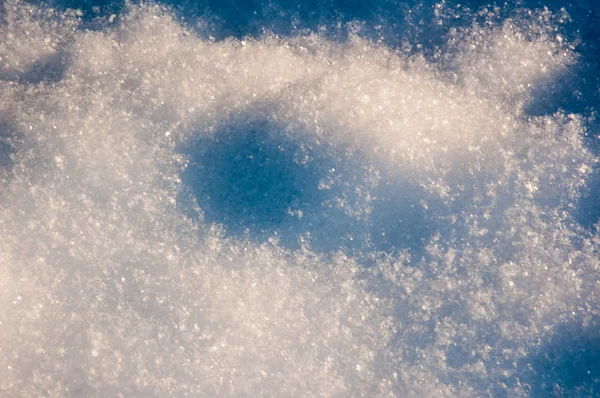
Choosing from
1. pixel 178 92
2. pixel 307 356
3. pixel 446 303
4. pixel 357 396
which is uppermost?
pixel 178 92

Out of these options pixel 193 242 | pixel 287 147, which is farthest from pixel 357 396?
pixel 287 147

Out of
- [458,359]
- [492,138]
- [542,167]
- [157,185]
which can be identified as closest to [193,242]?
[157,185]

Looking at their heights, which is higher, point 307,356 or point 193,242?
point 193,242

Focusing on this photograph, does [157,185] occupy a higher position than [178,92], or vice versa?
[178,92]

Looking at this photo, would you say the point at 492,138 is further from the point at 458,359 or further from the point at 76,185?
the point at 76,185

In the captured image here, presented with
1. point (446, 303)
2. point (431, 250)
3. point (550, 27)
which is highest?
point (550, 27)

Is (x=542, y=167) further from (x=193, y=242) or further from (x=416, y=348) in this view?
(x=193, y=242)
